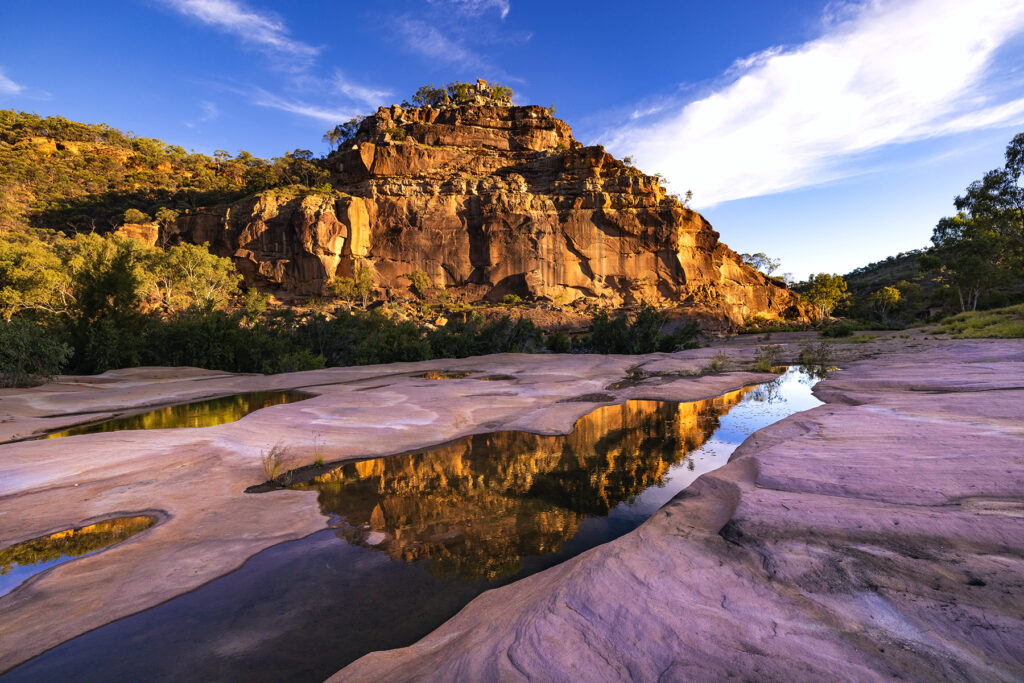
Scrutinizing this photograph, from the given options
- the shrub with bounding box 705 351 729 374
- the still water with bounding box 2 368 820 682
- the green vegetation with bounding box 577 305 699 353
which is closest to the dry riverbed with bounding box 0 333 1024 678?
the still water with bounding box 2 368 820 682

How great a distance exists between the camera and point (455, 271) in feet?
148

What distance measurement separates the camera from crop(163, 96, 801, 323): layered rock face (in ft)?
140

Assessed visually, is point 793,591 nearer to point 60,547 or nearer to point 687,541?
point 687,541

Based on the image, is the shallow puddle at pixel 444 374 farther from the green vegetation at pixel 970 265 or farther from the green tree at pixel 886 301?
the green tree at pixel 886 301

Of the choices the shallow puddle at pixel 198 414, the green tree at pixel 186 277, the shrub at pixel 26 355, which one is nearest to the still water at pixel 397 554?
the shallow puddle at pixel 198 414

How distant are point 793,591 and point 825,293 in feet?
183

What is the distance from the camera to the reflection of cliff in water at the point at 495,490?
332cm

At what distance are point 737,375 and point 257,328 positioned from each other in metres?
16.4

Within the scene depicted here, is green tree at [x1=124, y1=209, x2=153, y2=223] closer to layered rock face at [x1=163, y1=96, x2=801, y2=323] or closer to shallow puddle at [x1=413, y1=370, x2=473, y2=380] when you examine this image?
layered rock face at [x1=163, y1=96, x2=801, y2=323]

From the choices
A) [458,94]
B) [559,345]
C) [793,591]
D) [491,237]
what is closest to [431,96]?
[458,94]

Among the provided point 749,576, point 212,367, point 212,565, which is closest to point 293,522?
point 212,565

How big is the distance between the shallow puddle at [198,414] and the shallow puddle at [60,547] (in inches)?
163

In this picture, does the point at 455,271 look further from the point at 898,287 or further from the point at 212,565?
the point at 898,287

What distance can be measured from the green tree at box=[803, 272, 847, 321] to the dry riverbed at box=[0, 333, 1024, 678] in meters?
48.5
